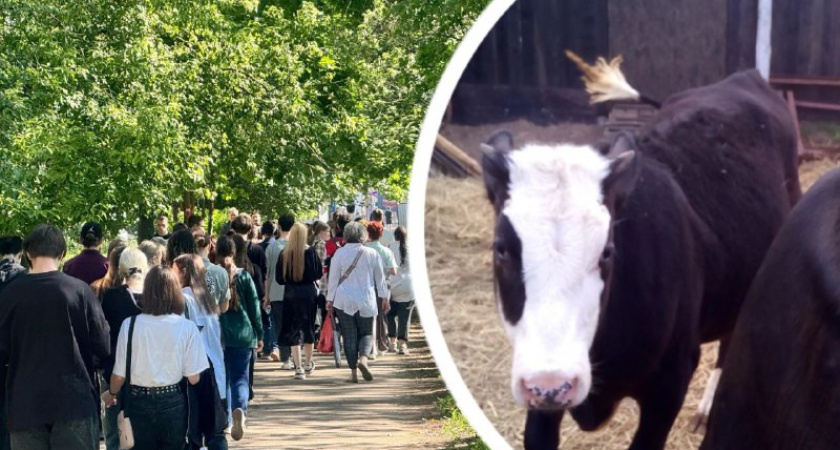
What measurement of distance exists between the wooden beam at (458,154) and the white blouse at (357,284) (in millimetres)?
10733

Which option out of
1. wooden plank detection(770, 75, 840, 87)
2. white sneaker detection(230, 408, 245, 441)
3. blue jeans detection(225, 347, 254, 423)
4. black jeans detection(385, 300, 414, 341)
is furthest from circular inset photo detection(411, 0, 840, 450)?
black jeans detection(385, 300, 414, 341)

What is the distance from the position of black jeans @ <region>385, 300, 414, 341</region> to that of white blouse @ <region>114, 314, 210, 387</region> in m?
10.3

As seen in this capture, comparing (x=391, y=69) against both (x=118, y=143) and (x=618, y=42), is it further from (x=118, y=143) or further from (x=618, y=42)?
(x=618, y=42)

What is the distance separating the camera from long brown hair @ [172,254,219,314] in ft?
28.5

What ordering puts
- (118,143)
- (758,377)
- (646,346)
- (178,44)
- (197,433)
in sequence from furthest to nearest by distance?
(178,44), (118,143), (197,433), (646,346), (758,377)

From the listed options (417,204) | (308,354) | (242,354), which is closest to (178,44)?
(308,354)

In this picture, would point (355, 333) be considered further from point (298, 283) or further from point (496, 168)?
point (496, 168)

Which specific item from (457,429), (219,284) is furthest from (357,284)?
(219,284)

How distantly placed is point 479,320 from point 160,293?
4.49 m

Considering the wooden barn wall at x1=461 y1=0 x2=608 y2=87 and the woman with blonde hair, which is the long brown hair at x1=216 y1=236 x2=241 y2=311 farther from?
the wooden barn wall at x1=461 y1=0 x2=608 y2=87

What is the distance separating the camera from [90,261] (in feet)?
31.9

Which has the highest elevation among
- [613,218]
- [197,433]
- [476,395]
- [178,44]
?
[178,44]

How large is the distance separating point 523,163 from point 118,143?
40.8 feet

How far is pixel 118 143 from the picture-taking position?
14.8m
